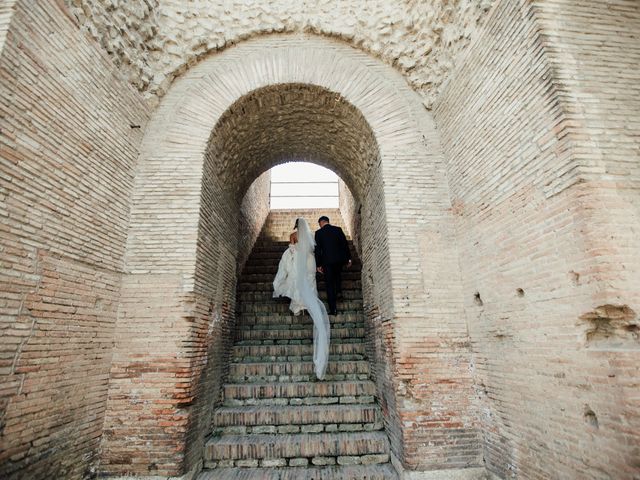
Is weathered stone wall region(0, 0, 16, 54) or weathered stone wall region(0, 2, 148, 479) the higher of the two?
weathered stone wall region(0, 0, 16, 54)

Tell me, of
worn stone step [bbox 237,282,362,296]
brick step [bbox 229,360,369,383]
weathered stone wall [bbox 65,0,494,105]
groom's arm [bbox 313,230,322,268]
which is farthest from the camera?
worn stone step [bbox 237,282,362,296]

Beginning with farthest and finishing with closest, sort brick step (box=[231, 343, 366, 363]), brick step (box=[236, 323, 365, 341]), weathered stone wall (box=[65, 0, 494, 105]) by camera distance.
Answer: brick step (box=[236, 323, 365, 341]) → brick step (box=[231, 343, 366, 363]) → weathered stone wall (box=[65, 0, 494, 105])

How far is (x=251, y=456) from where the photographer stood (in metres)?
4.12

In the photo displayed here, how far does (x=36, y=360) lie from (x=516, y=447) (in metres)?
4.33

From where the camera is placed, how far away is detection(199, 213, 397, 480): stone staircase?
4.09 meters

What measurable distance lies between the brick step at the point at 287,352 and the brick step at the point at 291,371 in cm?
25

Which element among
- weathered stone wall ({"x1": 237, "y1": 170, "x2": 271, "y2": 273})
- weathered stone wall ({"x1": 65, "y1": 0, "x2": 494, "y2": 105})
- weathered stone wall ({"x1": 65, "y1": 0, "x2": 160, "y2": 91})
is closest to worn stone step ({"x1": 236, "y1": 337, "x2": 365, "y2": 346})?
weathered stone wall ({"x1": 237, "y1": 170, "x2": 271, "y2": 273})

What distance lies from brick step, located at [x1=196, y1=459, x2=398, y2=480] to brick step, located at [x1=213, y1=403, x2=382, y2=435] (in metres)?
0.45

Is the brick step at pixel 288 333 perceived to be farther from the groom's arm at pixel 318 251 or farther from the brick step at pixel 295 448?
the brick step at pixel 295 448

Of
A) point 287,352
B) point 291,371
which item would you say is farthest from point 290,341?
point 291,371

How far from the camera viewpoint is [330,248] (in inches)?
243

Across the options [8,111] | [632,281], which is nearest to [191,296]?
[8,111]

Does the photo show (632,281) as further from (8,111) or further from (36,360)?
(8,111)

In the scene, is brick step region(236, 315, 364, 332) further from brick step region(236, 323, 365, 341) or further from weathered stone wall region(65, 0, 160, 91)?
weathered stone wall region(65, 0, 160, 91)
